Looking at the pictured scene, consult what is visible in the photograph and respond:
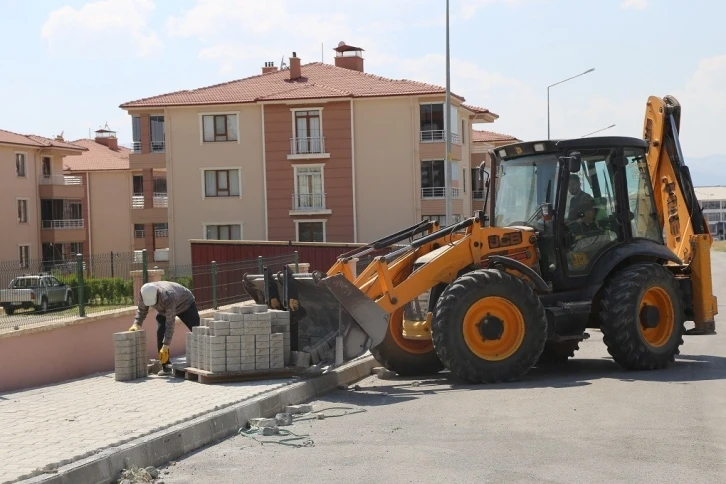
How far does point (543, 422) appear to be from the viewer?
10.4 m

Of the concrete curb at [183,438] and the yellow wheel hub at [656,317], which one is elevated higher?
the yellow wheel hub at [656,317]

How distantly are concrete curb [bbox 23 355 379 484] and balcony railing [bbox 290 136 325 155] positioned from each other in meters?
40.2

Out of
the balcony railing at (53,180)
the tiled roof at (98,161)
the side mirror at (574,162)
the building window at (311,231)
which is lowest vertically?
the building window at (311,231)

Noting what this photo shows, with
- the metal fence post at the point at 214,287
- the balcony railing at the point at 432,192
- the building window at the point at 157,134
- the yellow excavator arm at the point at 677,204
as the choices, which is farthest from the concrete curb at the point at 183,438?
the building window at the point at 157,134

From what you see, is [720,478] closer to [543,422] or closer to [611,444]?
[611,444]

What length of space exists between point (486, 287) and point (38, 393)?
18.0 feet

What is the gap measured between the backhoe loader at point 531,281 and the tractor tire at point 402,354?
2 cm

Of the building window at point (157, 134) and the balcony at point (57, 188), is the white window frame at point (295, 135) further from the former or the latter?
the balcony at point (57, 188)

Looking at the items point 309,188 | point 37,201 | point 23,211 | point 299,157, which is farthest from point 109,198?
point 299,157

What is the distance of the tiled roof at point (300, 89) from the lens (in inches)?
2045

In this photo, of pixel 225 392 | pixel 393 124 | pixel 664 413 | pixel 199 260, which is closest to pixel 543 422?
pixel 664 413

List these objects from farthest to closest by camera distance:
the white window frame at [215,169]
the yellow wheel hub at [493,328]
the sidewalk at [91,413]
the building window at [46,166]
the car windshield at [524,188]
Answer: the building window at [46,166]
the white window frame at [215,169]
the car windshield at [524,188]
the yellow wheel hub at [493,328]
the sidewalk at [91,413]

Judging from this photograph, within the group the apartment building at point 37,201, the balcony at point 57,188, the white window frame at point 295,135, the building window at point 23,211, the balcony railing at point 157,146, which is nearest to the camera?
the white window frame at point 295,135

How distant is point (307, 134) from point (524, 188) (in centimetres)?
3914
